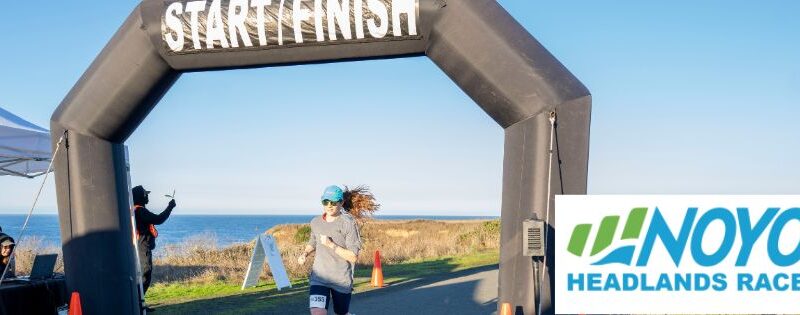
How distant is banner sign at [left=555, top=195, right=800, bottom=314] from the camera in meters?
7.36

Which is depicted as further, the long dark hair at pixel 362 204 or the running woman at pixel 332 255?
the long dark hair at pixel 362 204

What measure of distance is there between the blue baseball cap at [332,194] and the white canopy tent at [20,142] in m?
7.20

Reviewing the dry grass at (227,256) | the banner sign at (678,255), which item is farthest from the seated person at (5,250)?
the banner sign at (678,255)

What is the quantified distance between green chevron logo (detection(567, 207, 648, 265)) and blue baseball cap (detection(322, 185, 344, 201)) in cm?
226

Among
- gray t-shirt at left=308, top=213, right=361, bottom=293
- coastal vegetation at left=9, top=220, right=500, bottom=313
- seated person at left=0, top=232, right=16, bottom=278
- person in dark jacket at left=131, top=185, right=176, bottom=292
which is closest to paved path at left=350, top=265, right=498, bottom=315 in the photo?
coastal vegetation at left=9, top=220, right=500, bottom=313

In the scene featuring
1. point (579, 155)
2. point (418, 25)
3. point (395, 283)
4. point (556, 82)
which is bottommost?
point (395, 283)

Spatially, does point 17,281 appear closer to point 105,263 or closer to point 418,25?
point 105,263

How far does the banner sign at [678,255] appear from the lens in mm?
7363

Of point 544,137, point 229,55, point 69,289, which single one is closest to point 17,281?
point 69,289

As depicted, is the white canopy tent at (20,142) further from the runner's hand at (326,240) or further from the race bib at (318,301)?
the race bib at (318,301)

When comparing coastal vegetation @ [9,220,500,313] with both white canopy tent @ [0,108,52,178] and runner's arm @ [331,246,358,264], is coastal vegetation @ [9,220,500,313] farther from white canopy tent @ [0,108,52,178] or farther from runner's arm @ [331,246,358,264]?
runner's arm @ [331,246,358,264]

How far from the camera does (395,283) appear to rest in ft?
52.1

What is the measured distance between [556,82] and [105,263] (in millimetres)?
5132

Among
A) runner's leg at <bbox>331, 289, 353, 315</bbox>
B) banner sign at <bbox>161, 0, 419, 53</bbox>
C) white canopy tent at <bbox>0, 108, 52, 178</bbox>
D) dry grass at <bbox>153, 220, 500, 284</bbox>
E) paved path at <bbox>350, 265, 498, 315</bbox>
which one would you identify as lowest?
dry grass at <bbox>153, 220, 500, 284</bbox>
